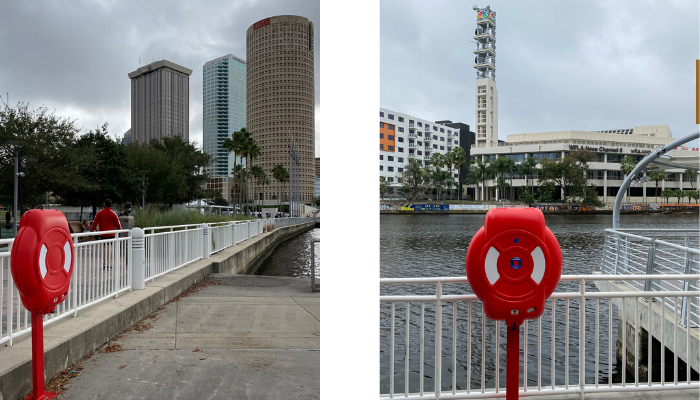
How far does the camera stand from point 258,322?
14.4 feet

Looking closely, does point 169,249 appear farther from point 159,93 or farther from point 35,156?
point 35,156

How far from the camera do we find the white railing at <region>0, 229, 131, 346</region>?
331 centimetres

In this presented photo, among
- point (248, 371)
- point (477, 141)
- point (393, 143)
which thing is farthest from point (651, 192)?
point (248, 371)

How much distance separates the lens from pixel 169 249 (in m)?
6.46

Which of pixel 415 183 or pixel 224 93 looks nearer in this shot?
pixel 224 93

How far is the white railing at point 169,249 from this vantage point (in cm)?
559

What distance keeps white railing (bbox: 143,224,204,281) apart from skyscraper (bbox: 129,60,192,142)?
4.80 m

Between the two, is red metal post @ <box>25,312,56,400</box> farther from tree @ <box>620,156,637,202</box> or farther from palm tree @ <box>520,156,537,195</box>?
tree @ <box>620,156,637,202</box>

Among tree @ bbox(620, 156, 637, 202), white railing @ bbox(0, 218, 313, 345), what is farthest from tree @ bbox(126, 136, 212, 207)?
tree @ bbox(620, 156, 637, 202)

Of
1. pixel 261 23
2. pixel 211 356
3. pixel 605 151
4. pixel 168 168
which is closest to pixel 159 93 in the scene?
pixel 261 23

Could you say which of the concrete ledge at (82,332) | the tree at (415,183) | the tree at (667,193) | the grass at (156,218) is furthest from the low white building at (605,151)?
the concrete ledge at (82,332)

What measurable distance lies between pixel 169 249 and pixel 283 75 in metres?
4.43

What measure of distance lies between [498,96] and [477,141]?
11.5m

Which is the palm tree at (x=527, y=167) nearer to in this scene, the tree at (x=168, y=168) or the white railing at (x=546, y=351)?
the white railing at (x=546, y=351)
